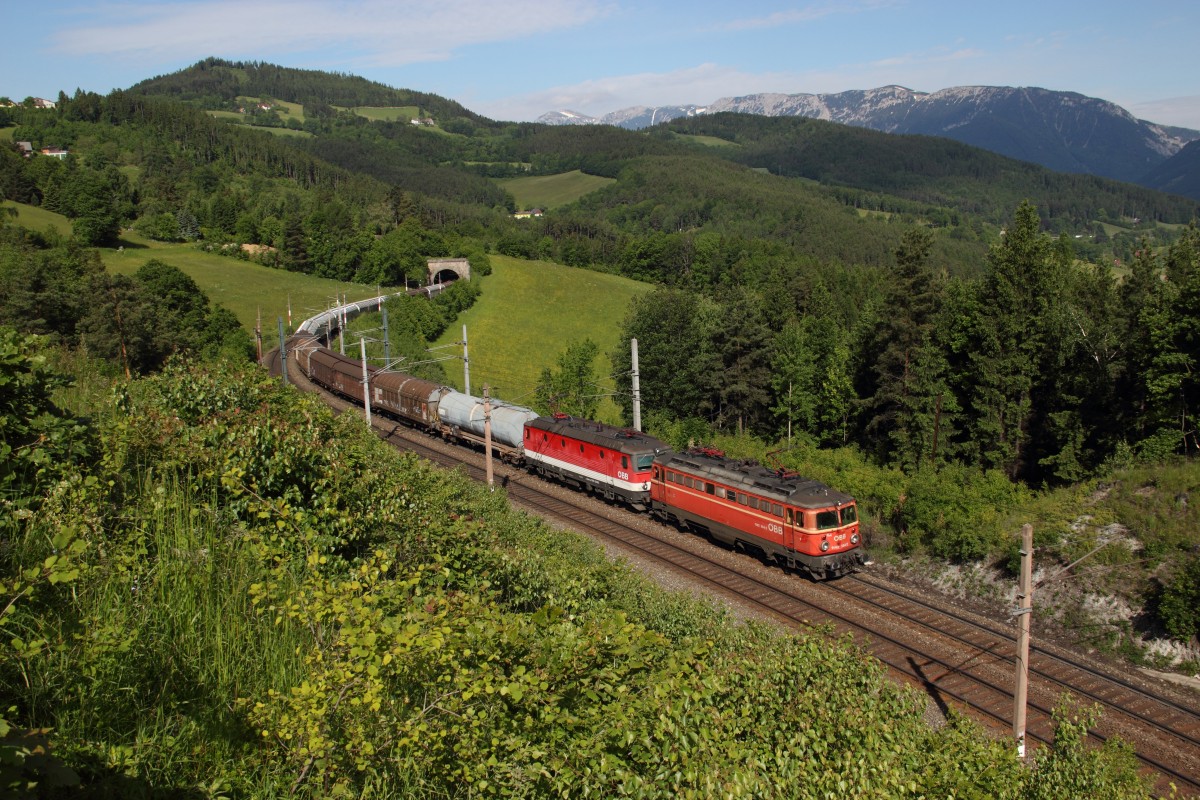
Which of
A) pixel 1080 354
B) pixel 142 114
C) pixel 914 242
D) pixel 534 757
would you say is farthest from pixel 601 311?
pixel 142 114

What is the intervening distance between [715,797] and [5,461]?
8.95 meters

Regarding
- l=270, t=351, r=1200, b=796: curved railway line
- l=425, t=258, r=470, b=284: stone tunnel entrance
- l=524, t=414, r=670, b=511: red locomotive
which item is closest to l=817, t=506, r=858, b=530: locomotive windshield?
l=270, t=351, r=1200, b=796: curved railway line

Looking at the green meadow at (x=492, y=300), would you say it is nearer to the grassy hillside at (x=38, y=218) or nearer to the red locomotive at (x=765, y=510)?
the grassy hillside at (x=38, y=218)

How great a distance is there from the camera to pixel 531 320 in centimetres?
10019

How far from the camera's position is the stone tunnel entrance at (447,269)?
356 feet

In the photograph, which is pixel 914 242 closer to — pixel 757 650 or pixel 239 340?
pixel 757 650

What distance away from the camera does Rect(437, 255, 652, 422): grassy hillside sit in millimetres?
83062

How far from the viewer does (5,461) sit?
9109 millimetres

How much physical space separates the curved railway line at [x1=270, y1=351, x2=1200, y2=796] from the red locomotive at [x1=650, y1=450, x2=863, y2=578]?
2.96ft

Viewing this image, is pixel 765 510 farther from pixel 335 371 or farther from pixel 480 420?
pixel 335 371

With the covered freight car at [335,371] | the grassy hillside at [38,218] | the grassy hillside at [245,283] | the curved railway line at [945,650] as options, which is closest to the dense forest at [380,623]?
the curved railway line at [945,650]

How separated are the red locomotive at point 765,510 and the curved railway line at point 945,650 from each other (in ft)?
2.96

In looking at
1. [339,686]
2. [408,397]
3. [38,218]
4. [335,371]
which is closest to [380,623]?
[339,686]

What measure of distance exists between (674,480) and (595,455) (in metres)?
5.06
